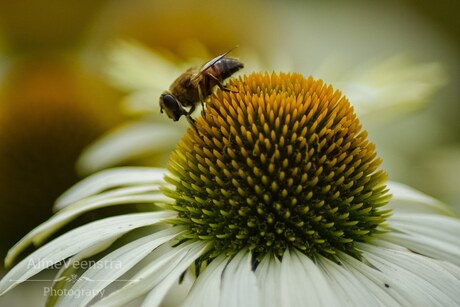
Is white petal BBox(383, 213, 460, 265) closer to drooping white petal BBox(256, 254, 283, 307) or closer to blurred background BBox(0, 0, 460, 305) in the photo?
drooping white petal BBox(256, 254, 283, 307)

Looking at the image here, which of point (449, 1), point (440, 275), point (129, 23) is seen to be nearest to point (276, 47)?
point (129, 23)

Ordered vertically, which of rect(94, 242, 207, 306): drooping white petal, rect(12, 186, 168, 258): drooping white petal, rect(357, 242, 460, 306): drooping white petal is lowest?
rect(357, 242, 460, 306): drooping white petal

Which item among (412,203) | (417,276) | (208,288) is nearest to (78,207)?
(208,288)

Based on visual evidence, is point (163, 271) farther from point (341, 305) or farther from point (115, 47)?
point (115, 47)

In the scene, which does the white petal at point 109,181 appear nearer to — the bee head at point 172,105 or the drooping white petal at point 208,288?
the bee head at point 172,105

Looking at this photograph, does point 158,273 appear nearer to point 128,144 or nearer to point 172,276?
point 172,276

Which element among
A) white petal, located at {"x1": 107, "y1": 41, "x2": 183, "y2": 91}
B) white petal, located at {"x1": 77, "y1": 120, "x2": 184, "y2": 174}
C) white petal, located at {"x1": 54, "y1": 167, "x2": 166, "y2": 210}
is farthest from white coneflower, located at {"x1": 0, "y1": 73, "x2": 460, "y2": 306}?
white petal, located at {"x1": 107, "y1": 41, "x2": 183, "y2": 91}
